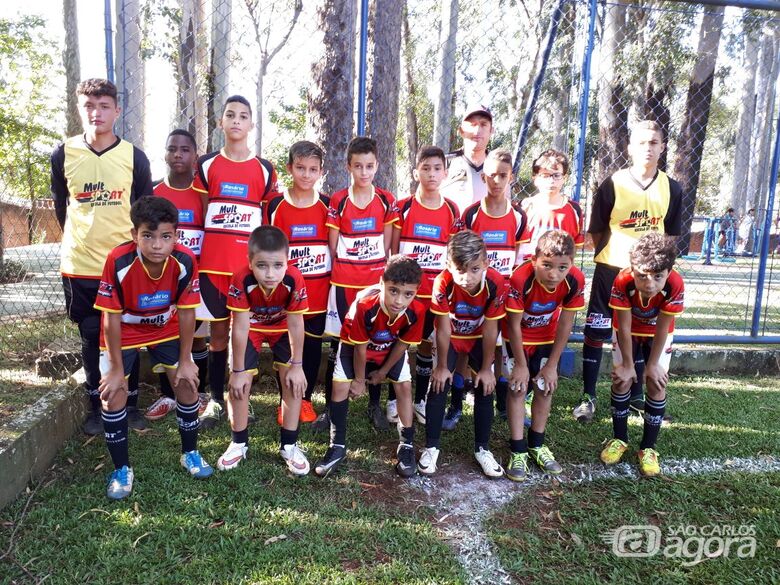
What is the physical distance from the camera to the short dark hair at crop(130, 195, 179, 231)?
8.96 feet

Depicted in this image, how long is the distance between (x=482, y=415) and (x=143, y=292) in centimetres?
196

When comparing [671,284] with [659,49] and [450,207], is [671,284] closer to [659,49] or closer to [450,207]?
[450,207]

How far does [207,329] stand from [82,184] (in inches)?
45.8

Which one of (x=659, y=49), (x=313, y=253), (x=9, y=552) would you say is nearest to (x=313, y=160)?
(x=313, y=253)

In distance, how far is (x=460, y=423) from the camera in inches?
151

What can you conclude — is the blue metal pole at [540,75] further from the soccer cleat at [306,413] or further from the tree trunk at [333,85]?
the soccer cleat at [306,413]

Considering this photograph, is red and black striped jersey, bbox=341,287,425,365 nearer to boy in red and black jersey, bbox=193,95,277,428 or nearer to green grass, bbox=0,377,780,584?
green grass, bbox=0,377,780,584

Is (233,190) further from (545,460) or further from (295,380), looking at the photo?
(545,460)

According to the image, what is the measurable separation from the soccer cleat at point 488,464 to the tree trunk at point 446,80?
723 centimetres

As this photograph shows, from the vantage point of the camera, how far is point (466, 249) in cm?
299

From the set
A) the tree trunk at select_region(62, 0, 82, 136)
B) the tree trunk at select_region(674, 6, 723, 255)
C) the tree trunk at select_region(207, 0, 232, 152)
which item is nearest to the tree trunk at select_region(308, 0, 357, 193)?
the tree trunk at select_region(207, 0, 232, 152)

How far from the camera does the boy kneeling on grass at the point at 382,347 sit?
2936 mm

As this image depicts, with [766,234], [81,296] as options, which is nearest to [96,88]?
[81,296]

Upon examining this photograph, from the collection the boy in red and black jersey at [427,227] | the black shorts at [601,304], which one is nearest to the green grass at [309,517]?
the black shorts at [601,304]
